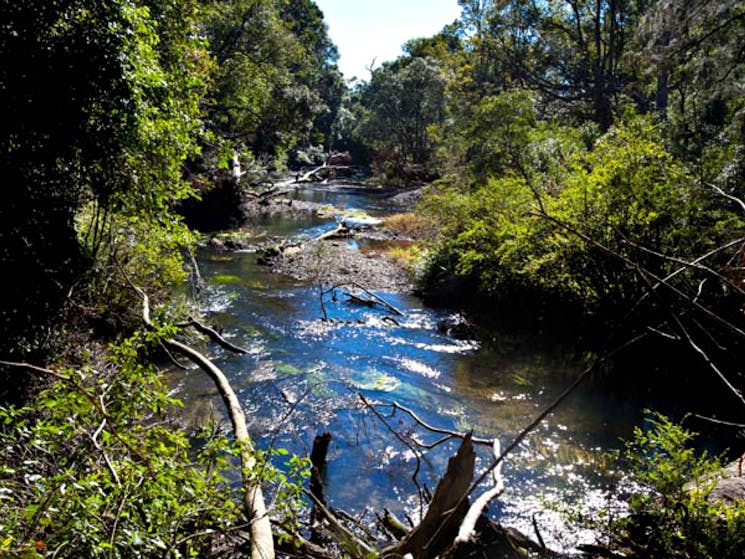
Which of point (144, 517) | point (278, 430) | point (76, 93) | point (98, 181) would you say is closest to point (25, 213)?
point (98, 181)

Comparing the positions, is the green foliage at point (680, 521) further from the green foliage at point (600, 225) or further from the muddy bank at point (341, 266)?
the muddy bank at point (341, 266)

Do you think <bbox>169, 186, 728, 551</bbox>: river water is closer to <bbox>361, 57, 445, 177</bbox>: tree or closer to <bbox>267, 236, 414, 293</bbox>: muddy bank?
<bbox>267, 236, 414, 293</bbox>: muddy bank

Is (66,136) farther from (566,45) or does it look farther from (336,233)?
(566,45)

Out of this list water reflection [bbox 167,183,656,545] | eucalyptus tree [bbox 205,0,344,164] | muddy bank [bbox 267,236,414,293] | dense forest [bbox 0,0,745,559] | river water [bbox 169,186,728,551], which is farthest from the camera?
eucalyptus tree [bbox 205,0,344,164]

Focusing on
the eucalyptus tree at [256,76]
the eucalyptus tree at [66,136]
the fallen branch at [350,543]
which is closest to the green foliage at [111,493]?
the fallen branch at [350,543]

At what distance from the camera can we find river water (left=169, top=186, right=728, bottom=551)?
517 centimetres

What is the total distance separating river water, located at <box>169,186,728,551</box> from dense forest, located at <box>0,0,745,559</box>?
0.56 m

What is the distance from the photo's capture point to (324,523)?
12.5 feet

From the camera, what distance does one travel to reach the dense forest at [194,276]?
2570mm

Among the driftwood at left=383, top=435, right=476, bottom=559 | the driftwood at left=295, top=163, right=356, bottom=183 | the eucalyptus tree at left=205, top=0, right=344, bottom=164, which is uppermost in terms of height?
the eucalyptus tree at left=205, top=0, right=344, bottom=164

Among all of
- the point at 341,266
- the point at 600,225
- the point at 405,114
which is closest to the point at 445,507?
the point at 600,225

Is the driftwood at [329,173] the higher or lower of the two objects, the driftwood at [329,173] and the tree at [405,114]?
the lower

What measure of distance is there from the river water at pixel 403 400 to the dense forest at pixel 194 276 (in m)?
0.56

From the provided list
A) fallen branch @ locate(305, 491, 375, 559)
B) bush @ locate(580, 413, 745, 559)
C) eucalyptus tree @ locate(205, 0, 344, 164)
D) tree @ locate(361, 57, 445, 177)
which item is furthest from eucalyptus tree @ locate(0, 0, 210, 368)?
tree @ locate(361, 57, 445, 177)
